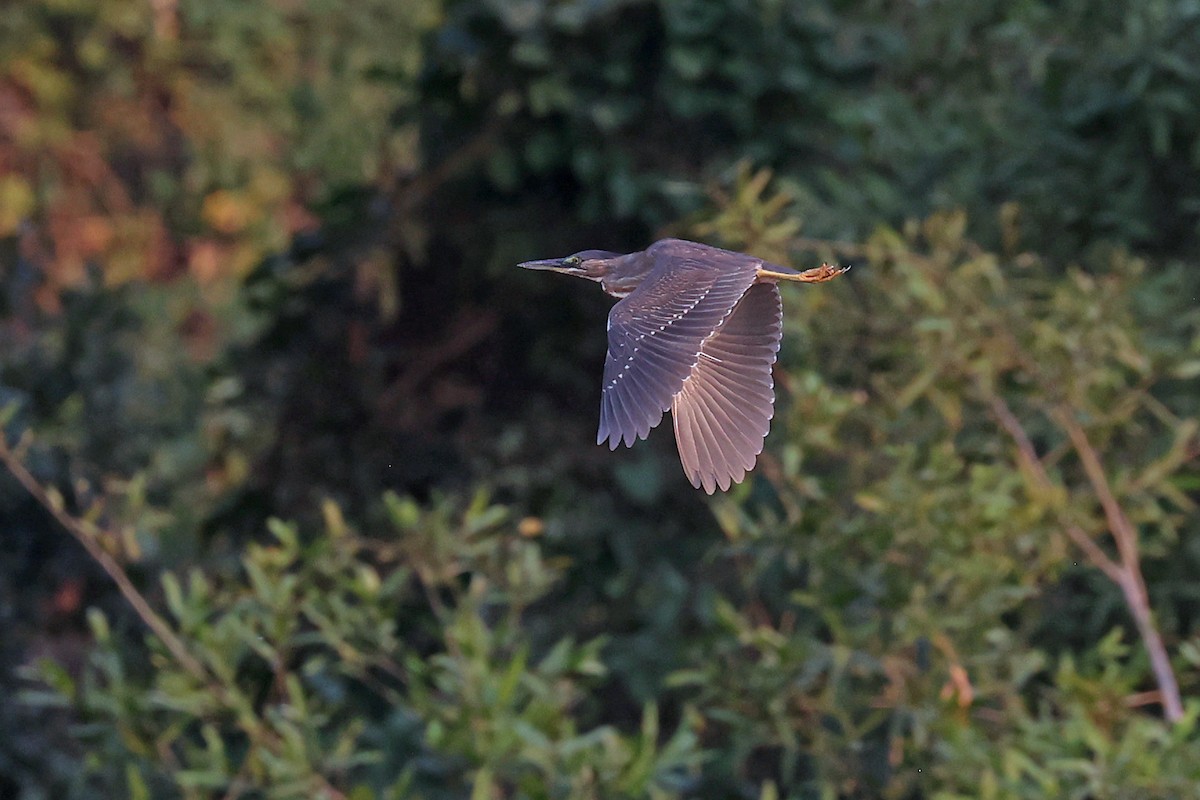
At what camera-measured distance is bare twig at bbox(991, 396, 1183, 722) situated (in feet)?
14.9

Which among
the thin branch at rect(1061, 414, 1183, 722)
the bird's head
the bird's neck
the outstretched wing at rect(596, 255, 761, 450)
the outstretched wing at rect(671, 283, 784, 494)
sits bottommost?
the thin branch at rect(1061, 414, 1183, 722)

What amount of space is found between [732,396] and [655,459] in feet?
5.76

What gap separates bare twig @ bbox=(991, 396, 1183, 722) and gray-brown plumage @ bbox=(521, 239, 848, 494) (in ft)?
2.59

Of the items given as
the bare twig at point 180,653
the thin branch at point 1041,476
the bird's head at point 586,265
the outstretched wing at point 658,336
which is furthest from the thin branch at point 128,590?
the thin branch at point 1041,476

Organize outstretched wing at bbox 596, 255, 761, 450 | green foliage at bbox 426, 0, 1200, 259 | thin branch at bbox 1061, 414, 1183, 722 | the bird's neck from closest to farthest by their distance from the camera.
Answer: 1. outstretched wing at bbox 596, 255, 761, 450
2. the bird's neck
3. thin branch at bbox 1061, 414, 1183, 722
4. green foliage at bbox 426, 0, 1200, 259

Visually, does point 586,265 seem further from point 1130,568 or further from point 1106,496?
point 1130,568

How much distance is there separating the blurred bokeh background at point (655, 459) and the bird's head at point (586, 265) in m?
0.26

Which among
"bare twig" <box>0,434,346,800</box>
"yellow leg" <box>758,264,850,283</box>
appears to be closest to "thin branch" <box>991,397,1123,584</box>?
"yellow leg" <box>758,264,850,283</box>

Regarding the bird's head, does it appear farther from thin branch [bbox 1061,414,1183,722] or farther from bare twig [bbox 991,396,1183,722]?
thin branch [bbox 1061,414,1183,722]

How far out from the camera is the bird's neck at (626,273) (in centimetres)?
435

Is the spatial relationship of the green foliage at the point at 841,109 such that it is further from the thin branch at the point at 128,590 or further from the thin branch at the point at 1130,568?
the thin branch at the point at 128,590

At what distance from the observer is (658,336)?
12.1 ft

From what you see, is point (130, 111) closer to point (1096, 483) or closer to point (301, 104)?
point (301, 104)

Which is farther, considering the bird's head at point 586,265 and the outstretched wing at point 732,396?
the bird's head at point 586,265
